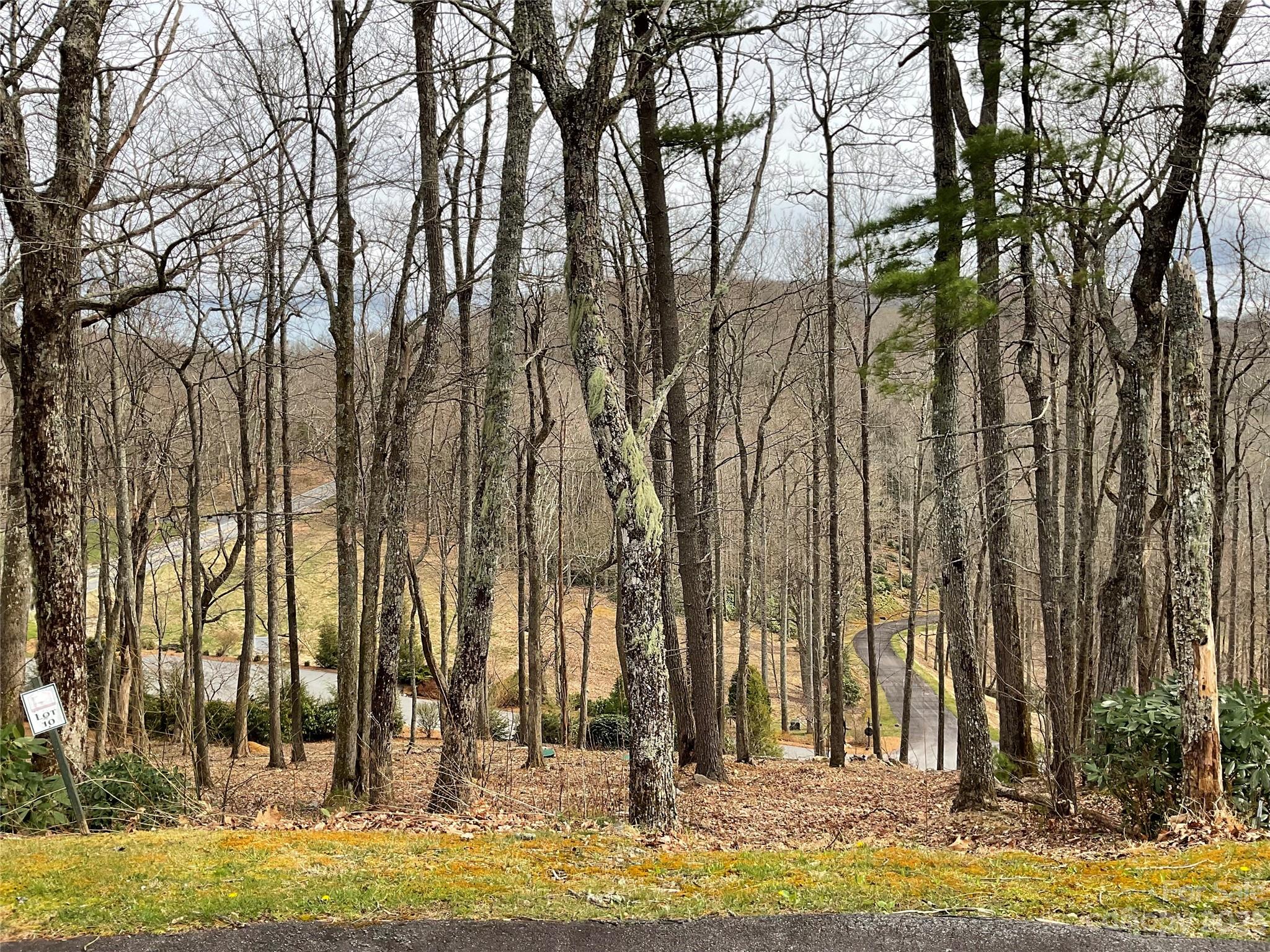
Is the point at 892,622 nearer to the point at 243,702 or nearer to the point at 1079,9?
the point at 243,702

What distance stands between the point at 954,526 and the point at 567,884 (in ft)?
20.4

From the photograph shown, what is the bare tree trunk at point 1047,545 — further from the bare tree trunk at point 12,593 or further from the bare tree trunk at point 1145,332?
the bare tree trunk at point 12,593

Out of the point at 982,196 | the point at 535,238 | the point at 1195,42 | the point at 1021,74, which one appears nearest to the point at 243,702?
the point at 535,238

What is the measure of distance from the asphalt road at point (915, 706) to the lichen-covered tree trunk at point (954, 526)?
34.6 ft

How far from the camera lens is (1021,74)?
9797 millimetres

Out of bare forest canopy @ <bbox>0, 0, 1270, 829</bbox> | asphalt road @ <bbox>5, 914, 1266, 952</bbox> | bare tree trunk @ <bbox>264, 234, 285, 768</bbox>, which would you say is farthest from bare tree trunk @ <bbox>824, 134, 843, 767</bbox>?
asphalt road @ <bbox>5, 914, 1266, 952</bbox>

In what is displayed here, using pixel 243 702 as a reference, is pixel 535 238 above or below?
above

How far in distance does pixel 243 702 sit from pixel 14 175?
10026 mm

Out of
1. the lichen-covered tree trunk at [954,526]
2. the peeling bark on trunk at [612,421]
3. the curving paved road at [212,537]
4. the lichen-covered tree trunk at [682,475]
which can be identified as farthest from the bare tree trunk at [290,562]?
the curving paved road at [212,537]

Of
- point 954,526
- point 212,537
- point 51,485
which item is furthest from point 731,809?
point 212,537

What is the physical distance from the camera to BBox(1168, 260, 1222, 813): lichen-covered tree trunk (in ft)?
22.1

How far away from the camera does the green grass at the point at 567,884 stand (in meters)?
4.37

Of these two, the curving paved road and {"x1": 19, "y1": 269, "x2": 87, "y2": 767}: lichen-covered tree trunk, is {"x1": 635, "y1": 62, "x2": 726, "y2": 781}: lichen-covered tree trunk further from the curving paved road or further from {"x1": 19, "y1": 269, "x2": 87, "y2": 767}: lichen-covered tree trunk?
the curving paved road

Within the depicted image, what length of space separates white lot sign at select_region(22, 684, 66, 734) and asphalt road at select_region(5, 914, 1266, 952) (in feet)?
8.11
